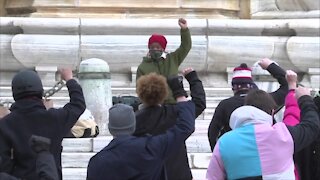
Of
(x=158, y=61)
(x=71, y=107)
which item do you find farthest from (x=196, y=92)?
(x=158, y=61)

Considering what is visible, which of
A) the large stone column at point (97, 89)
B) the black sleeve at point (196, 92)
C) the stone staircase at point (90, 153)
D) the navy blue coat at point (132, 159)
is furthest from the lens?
the large stone column at point (97, 89)

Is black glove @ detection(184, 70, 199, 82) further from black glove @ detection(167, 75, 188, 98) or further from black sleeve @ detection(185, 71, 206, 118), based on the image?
black glove @ detection(167, 75, 188, 98)

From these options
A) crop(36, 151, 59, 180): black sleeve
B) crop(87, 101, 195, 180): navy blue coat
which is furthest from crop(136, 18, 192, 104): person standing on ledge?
crop(36, 151, 59, 180): black sleeve

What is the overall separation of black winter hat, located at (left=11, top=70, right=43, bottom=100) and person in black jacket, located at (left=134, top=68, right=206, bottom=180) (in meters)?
0.58

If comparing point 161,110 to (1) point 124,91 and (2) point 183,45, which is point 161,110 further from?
(1) point 124,91

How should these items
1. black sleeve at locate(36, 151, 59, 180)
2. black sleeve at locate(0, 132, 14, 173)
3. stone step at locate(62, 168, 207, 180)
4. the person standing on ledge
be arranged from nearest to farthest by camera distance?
black sleeve at locate(36, 151, 59, 180), black sleeve at locate(0, 132, 14, 173), the person standing on ledge, stone step at locate(62, 168, 207, 180)

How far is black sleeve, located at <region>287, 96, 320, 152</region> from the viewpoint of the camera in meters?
5.99

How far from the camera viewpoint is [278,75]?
719cm

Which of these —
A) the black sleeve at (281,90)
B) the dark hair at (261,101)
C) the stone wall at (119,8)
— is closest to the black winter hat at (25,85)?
the dark hair at (261,101)

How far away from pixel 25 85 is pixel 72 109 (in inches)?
15.5

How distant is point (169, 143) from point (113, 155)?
32 cm

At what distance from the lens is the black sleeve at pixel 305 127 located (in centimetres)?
599

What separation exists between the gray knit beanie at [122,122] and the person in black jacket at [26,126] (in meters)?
0.50

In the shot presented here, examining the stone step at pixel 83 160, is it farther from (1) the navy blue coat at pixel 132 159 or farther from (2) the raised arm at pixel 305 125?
(1) the navy blue coat at pixel 132 159
